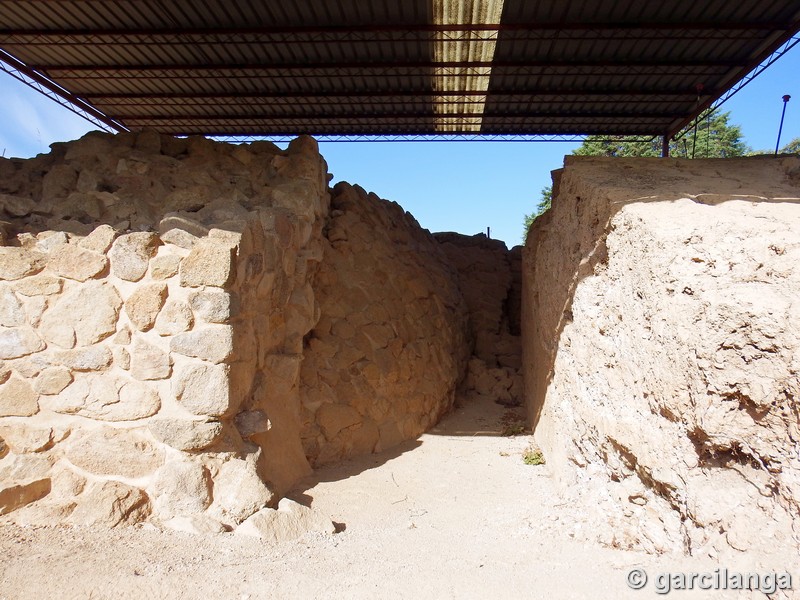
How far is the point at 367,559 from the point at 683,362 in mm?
2110

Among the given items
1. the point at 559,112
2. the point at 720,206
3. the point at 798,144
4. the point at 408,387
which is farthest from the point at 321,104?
the point at 798,144

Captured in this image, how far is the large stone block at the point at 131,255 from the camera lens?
364 centimetres

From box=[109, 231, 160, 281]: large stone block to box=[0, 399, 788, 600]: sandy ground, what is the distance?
1.62m

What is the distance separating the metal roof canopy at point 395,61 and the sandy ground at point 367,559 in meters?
5.11

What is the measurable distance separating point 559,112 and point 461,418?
5180mm

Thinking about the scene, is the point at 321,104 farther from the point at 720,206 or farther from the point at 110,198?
the point at 720,206

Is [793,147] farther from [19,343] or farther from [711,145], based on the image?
[19,343]

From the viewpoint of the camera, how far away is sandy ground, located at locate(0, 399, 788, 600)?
2773 millimetres

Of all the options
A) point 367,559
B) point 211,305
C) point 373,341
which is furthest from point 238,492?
point 373,341

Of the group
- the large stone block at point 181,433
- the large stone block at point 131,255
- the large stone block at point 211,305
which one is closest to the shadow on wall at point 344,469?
the large stone block at point 181,433

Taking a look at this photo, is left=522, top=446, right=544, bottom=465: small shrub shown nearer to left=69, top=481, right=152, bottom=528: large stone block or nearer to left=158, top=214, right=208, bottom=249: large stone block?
left=69, top=481, right=152, bottom=528: large stone block

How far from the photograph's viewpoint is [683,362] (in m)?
2.89

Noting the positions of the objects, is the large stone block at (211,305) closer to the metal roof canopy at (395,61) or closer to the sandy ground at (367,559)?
the sandy ground at (367,559)

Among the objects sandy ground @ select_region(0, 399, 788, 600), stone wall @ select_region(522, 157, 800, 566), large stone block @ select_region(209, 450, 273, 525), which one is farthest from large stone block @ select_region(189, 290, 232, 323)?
stone wall @ select_region(522, 157, 800, 566)
